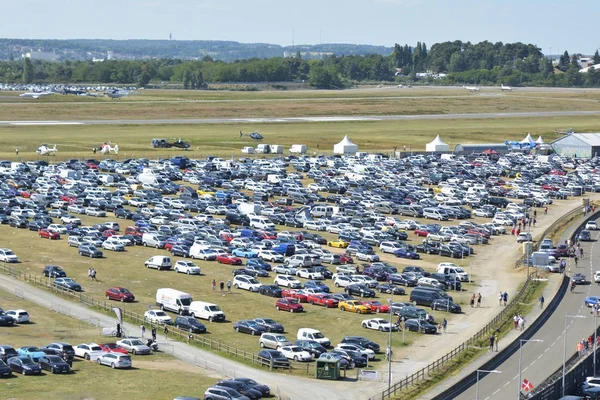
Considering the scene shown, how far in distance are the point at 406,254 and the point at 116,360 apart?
133 ft

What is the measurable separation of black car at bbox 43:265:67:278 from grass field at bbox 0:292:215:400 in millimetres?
14817

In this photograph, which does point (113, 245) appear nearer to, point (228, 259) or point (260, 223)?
point (228, 259)

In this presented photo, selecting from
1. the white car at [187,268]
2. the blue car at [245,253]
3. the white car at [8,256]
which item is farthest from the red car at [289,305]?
the white car at [8,256]

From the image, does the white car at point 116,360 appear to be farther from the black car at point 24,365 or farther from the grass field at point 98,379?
the black car at point 24,365

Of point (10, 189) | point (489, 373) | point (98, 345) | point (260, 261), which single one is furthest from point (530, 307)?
point (10, 189)

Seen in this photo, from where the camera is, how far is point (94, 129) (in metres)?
190

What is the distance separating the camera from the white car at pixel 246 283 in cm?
7594

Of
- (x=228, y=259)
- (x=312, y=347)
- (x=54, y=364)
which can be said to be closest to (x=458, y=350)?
(x=312, y=347)

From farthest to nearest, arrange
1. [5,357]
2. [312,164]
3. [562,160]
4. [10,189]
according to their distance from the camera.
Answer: [562,160]
[312,164]
[10,189]
[5,357]

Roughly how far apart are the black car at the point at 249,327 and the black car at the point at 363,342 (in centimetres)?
531

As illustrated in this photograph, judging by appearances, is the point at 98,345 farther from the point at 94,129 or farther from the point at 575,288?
Result: the point at 94,129

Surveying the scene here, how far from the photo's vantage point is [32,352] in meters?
54.7

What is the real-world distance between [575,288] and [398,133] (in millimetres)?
118100

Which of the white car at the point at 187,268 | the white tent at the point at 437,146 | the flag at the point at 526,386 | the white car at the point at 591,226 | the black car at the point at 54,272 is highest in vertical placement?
the white tent at the point at 437,146
